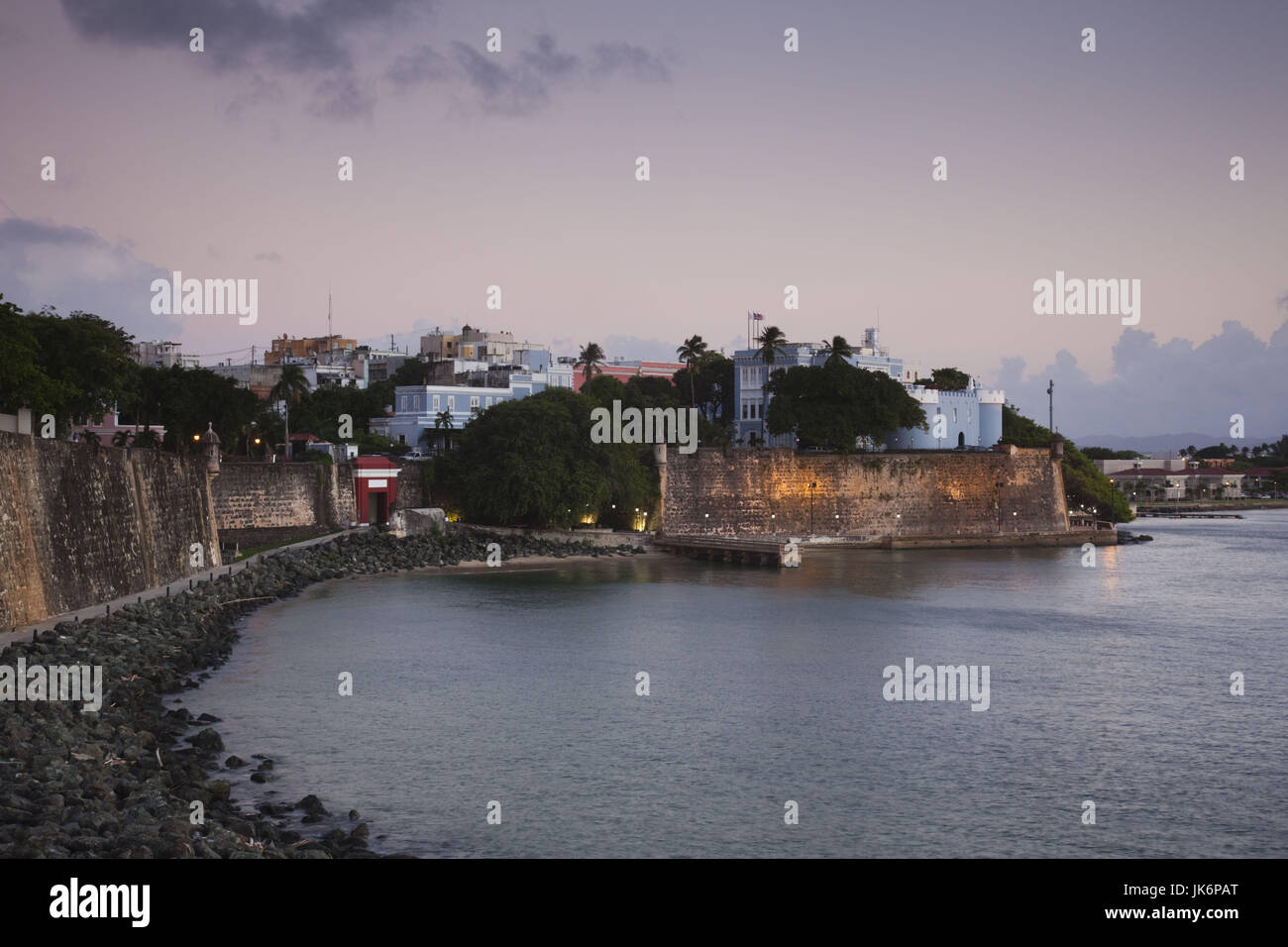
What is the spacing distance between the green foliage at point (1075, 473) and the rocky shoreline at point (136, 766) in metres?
55.8

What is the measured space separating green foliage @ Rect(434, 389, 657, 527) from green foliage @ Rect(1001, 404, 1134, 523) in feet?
96.4

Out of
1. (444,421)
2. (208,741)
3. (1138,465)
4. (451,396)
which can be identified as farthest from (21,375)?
(1138,465)

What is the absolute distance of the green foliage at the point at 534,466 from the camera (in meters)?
47.2

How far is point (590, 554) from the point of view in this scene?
48562mm

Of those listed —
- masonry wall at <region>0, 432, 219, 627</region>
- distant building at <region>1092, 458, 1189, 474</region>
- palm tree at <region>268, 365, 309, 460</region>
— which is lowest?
masonry wall at <region>0, 432, 219, 627</region>

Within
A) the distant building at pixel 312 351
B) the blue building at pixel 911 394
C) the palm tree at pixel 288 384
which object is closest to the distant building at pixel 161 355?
the distant building at pixel 312 351

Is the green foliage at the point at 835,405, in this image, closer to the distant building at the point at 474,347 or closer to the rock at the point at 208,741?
the distant building at the point at 474,347

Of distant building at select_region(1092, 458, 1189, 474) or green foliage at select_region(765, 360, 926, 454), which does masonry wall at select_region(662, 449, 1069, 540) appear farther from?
distant building at select_region(1092, 458, 1189, 474)

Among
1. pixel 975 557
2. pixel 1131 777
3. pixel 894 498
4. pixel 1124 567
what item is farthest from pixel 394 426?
pixel 1131 777

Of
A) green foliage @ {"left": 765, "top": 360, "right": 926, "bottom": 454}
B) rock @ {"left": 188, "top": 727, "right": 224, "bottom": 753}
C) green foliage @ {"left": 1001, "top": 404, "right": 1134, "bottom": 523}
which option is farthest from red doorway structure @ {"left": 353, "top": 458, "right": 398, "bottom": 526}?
green foliage @ {"left": 1001, "top": 404, "right": 1134, "bottom": 523}

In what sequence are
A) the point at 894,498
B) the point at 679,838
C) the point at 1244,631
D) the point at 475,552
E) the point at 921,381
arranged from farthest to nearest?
the point at 921,381 → the point at 894,498 → the point at 475,552 → the point at 1244,631 → the point at 679,838

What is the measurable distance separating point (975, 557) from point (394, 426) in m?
32.8

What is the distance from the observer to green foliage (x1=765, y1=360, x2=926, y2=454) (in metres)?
57.0
